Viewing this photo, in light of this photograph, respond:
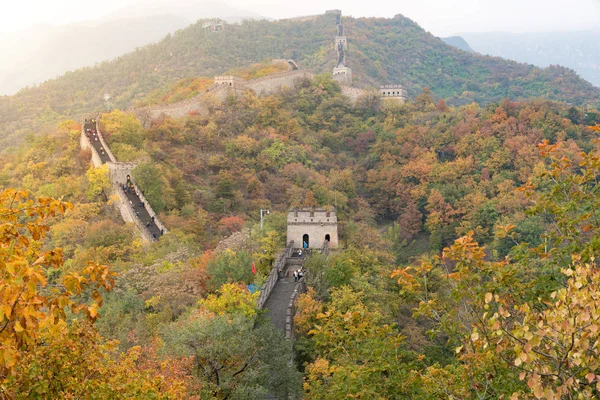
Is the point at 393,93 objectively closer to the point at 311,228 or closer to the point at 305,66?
the point at 305,66

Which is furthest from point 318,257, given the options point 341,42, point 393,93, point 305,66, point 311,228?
point 341,42

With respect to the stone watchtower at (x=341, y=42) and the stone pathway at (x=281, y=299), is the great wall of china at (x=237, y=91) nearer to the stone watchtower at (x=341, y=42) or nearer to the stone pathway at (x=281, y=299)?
the stone pathway at (x=281, y=299)

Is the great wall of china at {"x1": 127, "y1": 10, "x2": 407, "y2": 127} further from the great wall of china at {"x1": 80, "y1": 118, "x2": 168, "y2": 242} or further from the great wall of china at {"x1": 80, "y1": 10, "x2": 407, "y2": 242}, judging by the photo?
the great wall of china at {"x1": 80, "y1": 118, "x2": 168, "y2": 242}

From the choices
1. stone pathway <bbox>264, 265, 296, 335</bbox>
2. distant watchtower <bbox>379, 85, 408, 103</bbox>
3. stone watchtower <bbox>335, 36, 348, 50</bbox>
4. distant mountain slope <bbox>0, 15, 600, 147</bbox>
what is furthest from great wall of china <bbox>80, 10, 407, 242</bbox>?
stone watchtower <bbox>335, 36, 348, 50</bbox>

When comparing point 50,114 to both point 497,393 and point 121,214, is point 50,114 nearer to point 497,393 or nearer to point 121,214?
point 121,214

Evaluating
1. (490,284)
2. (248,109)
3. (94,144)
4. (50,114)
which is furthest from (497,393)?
(50,114)
